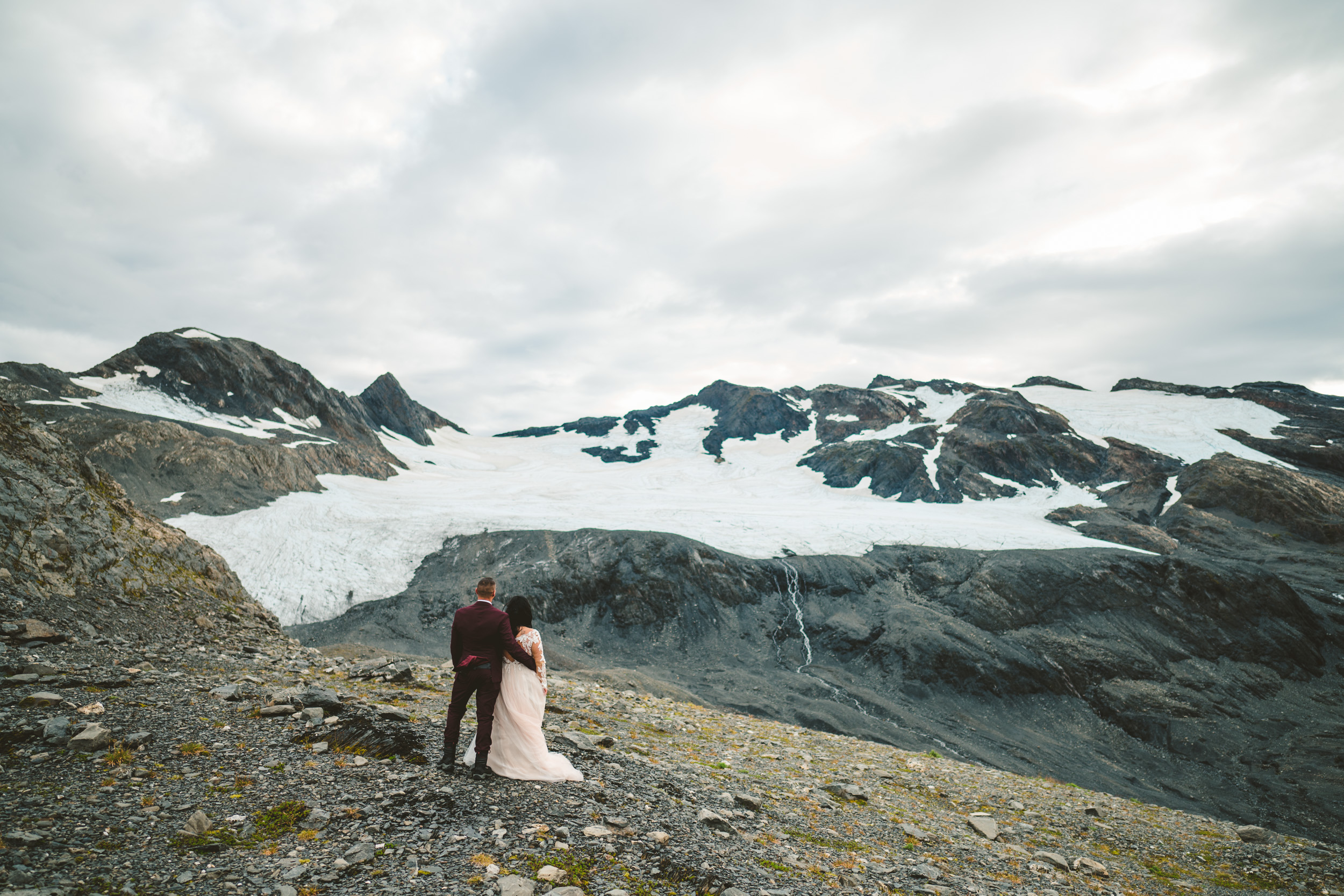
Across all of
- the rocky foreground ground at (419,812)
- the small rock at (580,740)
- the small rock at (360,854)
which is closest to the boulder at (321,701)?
the rocky foreground ground at (419,812)

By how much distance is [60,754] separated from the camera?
684 centimetres

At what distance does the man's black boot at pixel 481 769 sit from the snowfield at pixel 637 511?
1517 inches

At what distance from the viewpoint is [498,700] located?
8.72 m

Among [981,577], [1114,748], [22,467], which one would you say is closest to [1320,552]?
[981,577]

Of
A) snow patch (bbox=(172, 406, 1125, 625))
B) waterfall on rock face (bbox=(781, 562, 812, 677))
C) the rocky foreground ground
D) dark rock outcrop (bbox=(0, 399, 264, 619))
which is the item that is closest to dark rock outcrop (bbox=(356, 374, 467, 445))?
snow patch (bbox=(172, 406, 1125, 625))

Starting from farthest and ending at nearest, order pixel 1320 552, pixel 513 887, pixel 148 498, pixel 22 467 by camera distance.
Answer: pixel 1320 552 → pixel 148 498 → pixel 22 467 → pixel 513 887

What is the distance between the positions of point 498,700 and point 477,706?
0.36m

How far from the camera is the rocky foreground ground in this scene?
5594 millimetres

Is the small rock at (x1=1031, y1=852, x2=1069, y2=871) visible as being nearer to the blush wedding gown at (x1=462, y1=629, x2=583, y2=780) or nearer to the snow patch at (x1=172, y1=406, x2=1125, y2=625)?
the blush wedding gown at (x1=462, y1=629, x2=583, y2=780)

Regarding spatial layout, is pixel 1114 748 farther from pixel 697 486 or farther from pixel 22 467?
pixel 697 486

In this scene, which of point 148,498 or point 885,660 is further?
point 148,498

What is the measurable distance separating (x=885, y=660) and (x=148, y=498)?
60.3 meters

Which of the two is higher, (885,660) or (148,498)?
(148,498)

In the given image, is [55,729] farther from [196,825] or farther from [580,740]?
[580,740]
